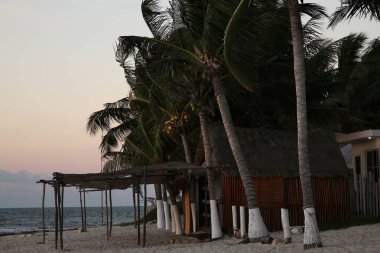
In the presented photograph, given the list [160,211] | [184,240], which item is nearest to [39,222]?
[160,211]

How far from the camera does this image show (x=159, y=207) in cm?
3147

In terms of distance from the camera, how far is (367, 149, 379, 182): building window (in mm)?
24167

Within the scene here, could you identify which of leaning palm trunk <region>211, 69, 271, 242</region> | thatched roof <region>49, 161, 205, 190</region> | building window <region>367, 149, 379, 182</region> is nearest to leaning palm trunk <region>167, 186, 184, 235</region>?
thatched roof <region>49, 161, 205, 190</region>

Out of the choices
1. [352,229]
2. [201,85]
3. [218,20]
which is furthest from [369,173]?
[218,20]

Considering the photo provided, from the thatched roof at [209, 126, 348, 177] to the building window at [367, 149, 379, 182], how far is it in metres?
1.07

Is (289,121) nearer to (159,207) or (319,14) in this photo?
(159,207)

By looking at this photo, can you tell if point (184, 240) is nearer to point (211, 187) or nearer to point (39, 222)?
point (211, 187)

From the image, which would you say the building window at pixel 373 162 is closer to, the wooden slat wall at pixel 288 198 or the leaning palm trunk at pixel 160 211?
the wooden slat wall at pixel 288 198

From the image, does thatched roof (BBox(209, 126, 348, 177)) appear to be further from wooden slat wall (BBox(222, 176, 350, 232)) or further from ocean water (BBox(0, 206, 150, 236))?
ocean water (BBox(0, 206, 150, 236))

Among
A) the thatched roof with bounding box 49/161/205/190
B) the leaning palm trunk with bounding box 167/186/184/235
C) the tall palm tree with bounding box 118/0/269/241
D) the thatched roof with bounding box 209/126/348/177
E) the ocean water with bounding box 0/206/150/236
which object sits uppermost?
the tall palm tree with bounding box 118/0/269/241

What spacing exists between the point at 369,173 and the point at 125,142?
534 inches

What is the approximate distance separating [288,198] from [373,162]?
3.64 meters

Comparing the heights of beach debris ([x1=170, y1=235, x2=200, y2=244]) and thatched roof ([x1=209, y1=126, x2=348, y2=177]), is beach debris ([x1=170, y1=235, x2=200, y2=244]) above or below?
below

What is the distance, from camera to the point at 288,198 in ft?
79.0
